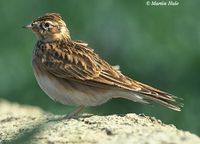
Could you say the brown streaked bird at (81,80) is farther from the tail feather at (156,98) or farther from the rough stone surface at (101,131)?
the rough stone surface at (101,131)

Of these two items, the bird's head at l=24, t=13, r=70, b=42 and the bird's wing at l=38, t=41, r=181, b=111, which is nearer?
the bird's wing at l=38, t=41, r=181, b=111

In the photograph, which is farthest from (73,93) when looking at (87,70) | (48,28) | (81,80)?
(48,28)

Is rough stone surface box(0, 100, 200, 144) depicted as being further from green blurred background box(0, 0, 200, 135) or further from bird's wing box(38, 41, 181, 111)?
green blurred background box(0, 0, 200, 135)

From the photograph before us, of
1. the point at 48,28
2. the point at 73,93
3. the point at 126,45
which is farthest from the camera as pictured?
the point at 126,45

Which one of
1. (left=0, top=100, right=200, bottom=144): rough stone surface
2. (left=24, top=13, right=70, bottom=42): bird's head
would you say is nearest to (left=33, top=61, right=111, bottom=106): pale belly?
(left=0, top=100, right=200, bottom=144): rough stone surface

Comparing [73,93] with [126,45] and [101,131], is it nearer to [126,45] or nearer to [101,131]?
[101,131]

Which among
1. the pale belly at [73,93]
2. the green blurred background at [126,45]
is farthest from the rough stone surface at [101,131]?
the green blurred background at [126,45]
